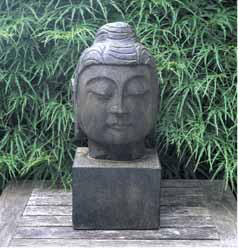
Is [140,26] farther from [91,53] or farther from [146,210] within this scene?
[146,210]

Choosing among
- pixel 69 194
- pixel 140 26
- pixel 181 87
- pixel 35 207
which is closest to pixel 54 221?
pixel 35 207

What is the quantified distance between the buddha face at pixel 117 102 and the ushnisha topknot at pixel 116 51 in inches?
1.1

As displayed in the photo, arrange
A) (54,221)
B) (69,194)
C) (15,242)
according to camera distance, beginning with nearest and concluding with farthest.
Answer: (15,242), (54,221), (69,194)

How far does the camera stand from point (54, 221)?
10.1 feet

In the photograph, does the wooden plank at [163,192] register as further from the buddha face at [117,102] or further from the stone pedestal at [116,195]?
Result: the buddha face at [117,102]

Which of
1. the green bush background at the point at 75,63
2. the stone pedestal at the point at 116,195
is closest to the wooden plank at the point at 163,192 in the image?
the green bush background at the point at 75,63

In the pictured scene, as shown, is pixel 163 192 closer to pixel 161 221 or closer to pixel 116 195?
pixel 161 221

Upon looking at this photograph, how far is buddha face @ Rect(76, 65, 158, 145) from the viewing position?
282cm

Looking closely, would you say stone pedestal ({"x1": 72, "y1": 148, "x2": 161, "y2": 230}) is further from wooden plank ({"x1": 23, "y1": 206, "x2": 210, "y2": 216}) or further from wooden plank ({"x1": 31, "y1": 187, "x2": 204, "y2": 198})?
wooden plank ({"x1": 31, "y1": 187, "x2": 204, "y2": 198})

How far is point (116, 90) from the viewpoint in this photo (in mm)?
2820

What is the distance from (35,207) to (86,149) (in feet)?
1.52

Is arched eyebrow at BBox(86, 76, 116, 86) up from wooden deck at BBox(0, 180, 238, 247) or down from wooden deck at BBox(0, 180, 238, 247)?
up

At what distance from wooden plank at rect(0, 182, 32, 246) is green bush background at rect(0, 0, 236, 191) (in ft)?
0.35

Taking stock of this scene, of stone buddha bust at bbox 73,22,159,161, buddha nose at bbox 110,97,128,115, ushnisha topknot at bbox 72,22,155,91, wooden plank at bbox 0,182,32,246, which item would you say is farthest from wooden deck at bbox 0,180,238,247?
ushnisha topknot at bbox 72,22,155,91
